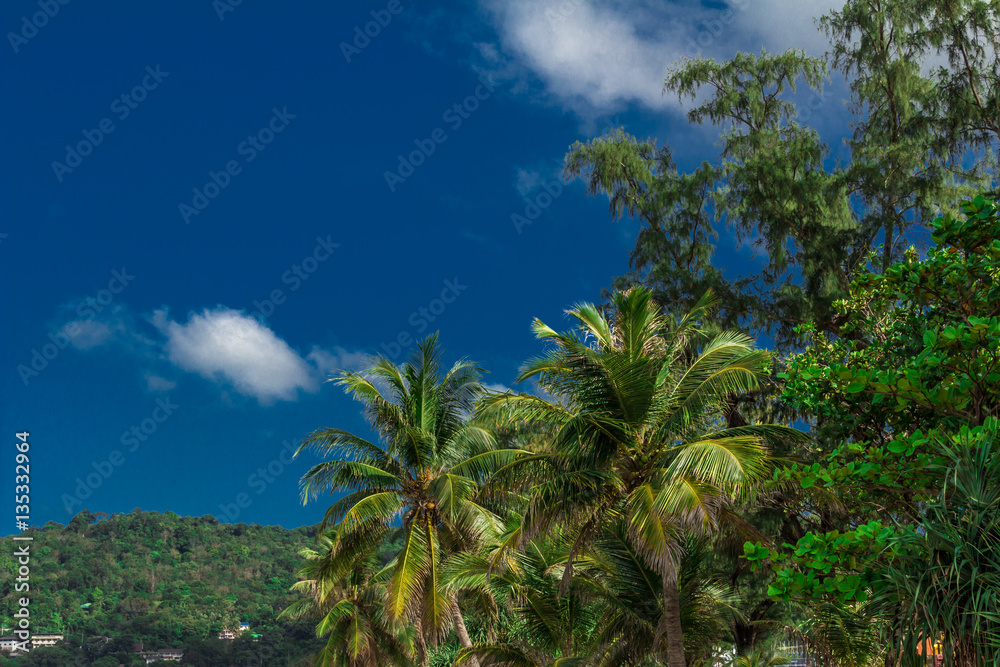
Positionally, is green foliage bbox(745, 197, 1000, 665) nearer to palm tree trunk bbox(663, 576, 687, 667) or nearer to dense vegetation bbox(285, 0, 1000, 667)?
dense vegetation bbox(285, 0, 1000, 667)

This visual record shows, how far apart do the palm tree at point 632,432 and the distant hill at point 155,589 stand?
1869 inches

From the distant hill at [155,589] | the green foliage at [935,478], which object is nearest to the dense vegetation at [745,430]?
the green foliage at [935,478]

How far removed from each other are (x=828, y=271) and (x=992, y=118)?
14.1 feet

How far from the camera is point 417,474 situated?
18.2 m

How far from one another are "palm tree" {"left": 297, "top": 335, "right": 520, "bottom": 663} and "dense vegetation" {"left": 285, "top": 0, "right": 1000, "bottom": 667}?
0.06 metres

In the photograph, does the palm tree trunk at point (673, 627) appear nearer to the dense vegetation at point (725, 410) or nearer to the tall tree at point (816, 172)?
the dense vegetation at point (725, 410)

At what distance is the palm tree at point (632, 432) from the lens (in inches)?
469

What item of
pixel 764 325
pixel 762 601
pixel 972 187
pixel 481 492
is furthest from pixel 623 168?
pixel 762 601

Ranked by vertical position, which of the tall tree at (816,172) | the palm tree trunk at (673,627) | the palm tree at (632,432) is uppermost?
the tall tree at (816,172)

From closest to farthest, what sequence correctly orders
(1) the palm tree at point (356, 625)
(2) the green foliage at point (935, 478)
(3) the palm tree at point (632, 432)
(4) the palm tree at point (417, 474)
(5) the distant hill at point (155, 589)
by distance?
(2) the green foliage at point (935, 478)
(3) the palm tree at point (632, 432)
(4) the palm tree at point (417, 474)
(1) the palm tree at point (356, 625)
(5) the distant hill at point (155, 589)

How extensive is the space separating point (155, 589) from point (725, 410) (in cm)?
7303

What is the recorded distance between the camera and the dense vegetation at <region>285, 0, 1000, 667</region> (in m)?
7.27

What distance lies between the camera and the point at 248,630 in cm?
6681

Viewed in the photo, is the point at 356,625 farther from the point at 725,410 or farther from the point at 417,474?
the point at 725,410
